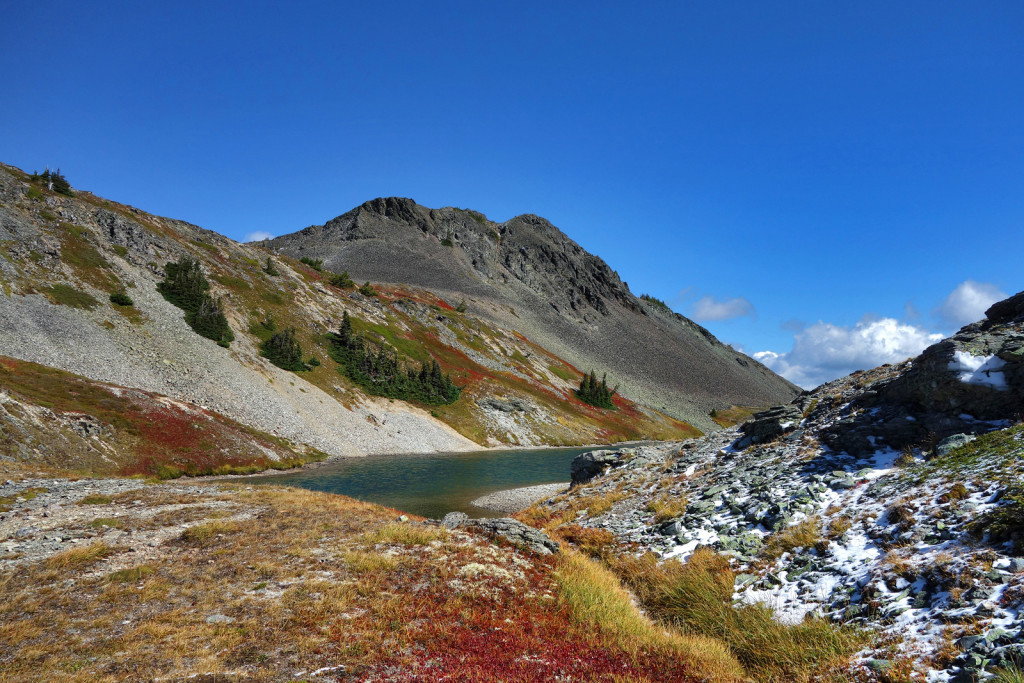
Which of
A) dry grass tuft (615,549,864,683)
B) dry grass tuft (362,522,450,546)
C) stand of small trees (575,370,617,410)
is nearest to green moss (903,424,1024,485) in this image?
dry grass tuft (615,549,864,683)

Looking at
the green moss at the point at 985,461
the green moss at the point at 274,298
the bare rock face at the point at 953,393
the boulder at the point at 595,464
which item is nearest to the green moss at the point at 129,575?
the green moss at the point at 985,461

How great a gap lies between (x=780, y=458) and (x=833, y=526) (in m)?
7.24

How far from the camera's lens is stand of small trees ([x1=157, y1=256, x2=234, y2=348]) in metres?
71.4

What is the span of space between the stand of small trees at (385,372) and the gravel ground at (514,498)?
164 ft

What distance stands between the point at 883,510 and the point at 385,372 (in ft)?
280

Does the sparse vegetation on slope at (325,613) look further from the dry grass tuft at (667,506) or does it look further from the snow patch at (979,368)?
the snow patch at (979,368)

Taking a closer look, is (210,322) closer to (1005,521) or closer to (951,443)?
(951,443)

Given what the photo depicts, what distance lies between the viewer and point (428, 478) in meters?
49.5

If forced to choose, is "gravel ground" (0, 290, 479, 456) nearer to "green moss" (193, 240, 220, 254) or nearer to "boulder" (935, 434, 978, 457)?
"green moss" (193, 240, 220, 254)

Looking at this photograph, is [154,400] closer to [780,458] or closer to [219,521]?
[219,521]

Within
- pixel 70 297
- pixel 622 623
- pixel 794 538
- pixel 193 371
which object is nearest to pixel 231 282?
pixel 70 297

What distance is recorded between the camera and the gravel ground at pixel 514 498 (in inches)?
1441

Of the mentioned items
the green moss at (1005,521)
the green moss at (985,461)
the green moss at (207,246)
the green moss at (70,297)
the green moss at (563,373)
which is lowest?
the green moss at (1005,521)

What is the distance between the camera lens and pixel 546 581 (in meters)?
13.6
